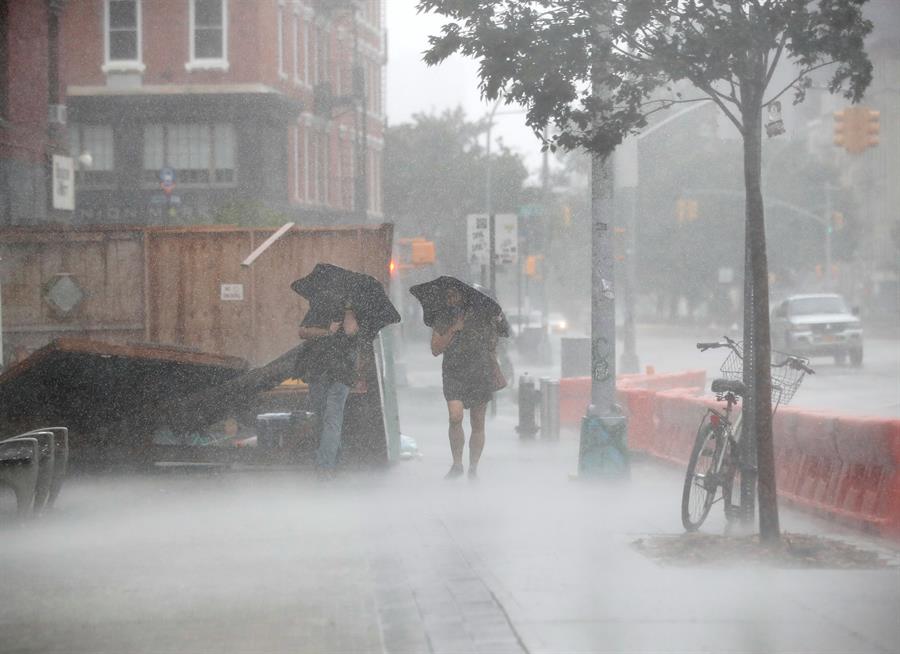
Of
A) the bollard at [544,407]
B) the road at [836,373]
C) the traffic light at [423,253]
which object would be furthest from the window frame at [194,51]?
the bollard at [544,407]

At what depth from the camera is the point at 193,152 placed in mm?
42000

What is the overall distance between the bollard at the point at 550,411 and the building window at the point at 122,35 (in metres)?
25.7

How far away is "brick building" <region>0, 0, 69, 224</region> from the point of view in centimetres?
2397

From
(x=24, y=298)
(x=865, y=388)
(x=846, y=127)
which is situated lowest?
(x=865, y=388)

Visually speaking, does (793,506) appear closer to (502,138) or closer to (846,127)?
(846,127)

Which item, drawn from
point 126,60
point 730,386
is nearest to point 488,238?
point 730,386

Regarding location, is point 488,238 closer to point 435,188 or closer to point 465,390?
point 465,390

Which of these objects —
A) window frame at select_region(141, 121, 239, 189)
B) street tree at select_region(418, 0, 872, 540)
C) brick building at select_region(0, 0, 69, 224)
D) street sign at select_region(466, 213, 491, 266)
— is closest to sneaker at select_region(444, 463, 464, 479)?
street tree at select_region(418, 0, 872, 540)

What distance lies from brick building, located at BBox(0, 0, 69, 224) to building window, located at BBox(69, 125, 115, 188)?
1552 cm

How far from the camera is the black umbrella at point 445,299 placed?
13.6 metres

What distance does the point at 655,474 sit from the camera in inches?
582

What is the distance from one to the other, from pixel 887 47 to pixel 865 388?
66549 millimetres

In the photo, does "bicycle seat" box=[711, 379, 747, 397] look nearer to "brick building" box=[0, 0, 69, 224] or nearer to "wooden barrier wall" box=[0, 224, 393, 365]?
"wooden barrier wall" box=[0, 224, 393, 365]

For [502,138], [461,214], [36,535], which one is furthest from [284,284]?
[461,214]
